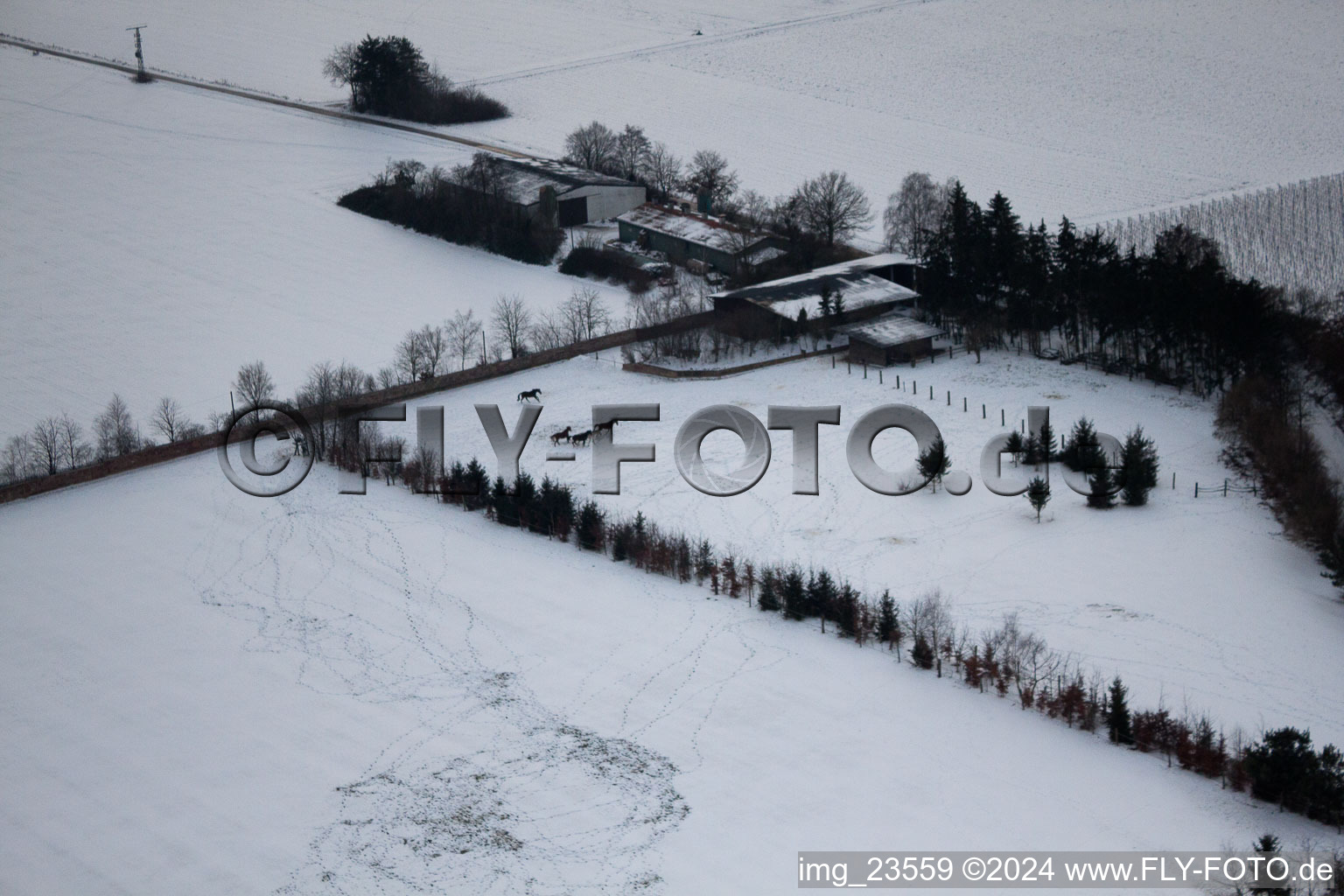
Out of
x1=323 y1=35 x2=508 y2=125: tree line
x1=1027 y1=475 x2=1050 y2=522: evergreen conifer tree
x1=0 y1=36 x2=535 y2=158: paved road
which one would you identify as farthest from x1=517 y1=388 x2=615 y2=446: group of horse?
x1=323 y1=35 x2=508 y2=125: tree line

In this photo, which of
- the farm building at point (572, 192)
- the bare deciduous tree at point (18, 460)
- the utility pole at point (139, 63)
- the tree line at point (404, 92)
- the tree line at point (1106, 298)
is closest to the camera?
the bare deciduous tree at point (18, 460)

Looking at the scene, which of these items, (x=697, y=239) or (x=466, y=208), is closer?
(x=697, y=239)

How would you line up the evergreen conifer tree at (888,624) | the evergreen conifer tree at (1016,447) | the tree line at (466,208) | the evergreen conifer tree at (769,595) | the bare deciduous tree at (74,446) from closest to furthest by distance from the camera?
the evergreen conifer tree at (888,624), the evergreen conifer tree at (769,595), the evergreen conifer tree at (1016,447), the bare deciduous tree at (74,446), the tree line at (466,208)

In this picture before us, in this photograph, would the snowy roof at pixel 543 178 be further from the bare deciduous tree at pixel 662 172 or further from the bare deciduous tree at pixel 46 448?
the bare deciduous tree at pixel 46 448

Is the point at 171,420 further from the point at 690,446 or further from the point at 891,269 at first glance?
the point at 891,269

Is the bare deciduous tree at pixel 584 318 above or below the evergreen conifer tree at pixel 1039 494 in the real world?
above

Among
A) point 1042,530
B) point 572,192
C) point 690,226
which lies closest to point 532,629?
point 1042,530

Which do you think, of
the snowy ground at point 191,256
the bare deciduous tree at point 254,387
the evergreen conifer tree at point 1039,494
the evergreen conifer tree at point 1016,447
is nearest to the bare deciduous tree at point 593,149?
the snowy ground at point 191,256
